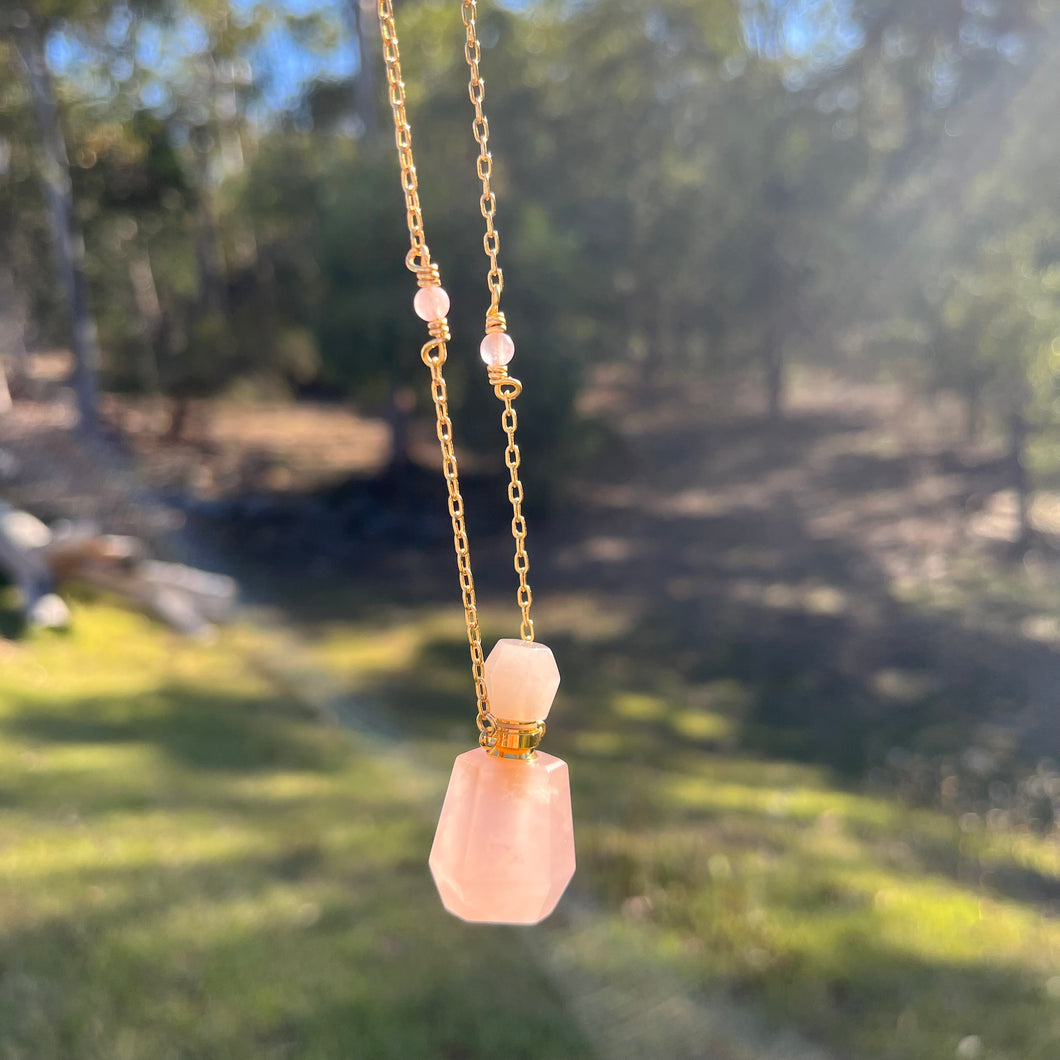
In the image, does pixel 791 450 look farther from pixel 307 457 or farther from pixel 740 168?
pixel 307 457

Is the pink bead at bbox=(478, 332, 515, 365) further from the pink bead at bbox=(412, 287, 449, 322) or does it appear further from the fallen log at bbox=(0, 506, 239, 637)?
the fallen log at bbox=(0, 506, 239, 637)

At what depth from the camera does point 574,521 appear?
910 cm

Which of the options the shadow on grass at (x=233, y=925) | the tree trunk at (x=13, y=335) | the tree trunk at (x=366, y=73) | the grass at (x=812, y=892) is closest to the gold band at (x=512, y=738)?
the shadow on grass at (x=233, y=925)

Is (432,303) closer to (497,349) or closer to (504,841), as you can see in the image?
(497,349)

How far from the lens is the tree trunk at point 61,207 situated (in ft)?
26.6

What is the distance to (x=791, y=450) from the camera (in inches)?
428

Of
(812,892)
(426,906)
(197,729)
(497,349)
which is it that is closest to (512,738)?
(497,349)

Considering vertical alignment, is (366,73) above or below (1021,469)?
above

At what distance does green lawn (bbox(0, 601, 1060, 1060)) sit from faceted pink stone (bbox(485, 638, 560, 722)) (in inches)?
65.0

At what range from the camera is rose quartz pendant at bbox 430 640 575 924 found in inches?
48.6

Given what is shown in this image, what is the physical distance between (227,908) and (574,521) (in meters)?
6.38

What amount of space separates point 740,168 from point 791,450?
11.4 feet

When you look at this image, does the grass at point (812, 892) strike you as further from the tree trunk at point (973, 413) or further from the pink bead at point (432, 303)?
the tree trunk at point (973, 413)

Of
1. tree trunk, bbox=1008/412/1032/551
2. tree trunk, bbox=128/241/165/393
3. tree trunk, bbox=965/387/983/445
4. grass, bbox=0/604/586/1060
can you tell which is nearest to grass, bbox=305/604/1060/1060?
grass, bbox=0/604/586/1060
